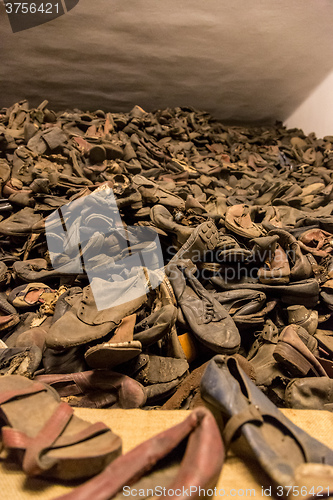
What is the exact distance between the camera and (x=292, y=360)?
1.12 meters

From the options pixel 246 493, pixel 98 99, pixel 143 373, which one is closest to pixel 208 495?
pixel 246 493

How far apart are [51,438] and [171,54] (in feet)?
12.6

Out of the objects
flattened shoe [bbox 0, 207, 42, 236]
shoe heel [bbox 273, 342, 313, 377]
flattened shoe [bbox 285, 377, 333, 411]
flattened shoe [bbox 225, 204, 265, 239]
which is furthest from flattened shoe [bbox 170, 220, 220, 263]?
flattened shoe [bbox 0, 207, 42, 236]

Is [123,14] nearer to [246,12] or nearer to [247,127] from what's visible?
[246,12]

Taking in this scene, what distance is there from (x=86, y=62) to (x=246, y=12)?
5.93 ft

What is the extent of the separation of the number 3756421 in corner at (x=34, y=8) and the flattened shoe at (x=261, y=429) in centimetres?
339

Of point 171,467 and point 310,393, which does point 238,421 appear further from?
point 310,393

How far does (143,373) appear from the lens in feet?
3.61

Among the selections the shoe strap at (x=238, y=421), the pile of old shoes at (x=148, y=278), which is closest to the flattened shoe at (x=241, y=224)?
the pile of old shoes at (x=148, y=278)

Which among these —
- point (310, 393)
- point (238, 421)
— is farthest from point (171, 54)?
point (238, 421)

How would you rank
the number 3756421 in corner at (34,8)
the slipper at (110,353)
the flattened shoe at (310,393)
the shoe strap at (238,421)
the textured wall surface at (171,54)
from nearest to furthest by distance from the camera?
the shoe strap at (238,421) < the slipper at (110,353) < the flattened shoe at (310,393) < the number 3756421 in corner at (34,8) < the textured wall surface at (171,54)

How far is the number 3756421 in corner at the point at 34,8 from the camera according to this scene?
8.42ft

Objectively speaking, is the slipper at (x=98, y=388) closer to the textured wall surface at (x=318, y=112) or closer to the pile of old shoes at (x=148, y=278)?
the pile of old shoes at (x=148, y=278)

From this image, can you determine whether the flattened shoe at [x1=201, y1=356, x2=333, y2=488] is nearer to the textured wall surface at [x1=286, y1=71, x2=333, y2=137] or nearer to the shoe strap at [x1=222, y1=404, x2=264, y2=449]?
the shoe strap at [x1=222, y1=404, x2=264, y2=449]
